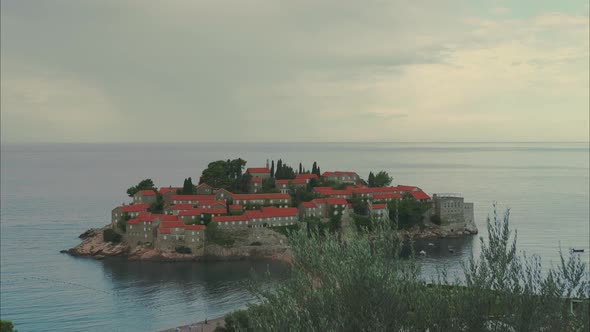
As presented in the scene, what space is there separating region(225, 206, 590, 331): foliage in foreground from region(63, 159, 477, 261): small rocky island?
3704 centimetres

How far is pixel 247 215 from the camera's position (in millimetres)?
58875

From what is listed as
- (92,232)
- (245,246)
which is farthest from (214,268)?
(92,232)

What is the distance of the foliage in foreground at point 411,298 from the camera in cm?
1066

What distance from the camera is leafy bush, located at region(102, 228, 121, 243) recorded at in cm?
6022

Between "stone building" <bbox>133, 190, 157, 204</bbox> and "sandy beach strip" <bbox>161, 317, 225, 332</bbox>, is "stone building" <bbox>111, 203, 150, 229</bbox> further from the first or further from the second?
"sandy beach strip" <bbox>161, 317, 225, 332</bbox>

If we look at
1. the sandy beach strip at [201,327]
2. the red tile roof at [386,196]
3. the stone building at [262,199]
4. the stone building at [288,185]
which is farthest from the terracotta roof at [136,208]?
the red tile roof at [386,196]

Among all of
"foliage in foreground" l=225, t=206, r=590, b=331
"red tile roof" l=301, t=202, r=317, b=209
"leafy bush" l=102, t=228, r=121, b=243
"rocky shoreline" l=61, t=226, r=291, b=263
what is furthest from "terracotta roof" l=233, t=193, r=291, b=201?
"foliage in foreground" l=225, t=206, r=590, b=331

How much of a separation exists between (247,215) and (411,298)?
48.0 m

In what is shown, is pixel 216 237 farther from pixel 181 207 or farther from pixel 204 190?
pixel 204 190

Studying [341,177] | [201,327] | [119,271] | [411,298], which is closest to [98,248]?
[119,271]

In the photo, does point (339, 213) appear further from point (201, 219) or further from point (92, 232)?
point (92, 232)

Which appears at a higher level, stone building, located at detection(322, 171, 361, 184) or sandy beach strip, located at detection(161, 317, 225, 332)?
stone building, located at detection(322, 171, 361, 184)

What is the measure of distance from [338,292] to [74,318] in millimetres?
34281

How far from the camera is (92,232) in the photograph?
68875mm
